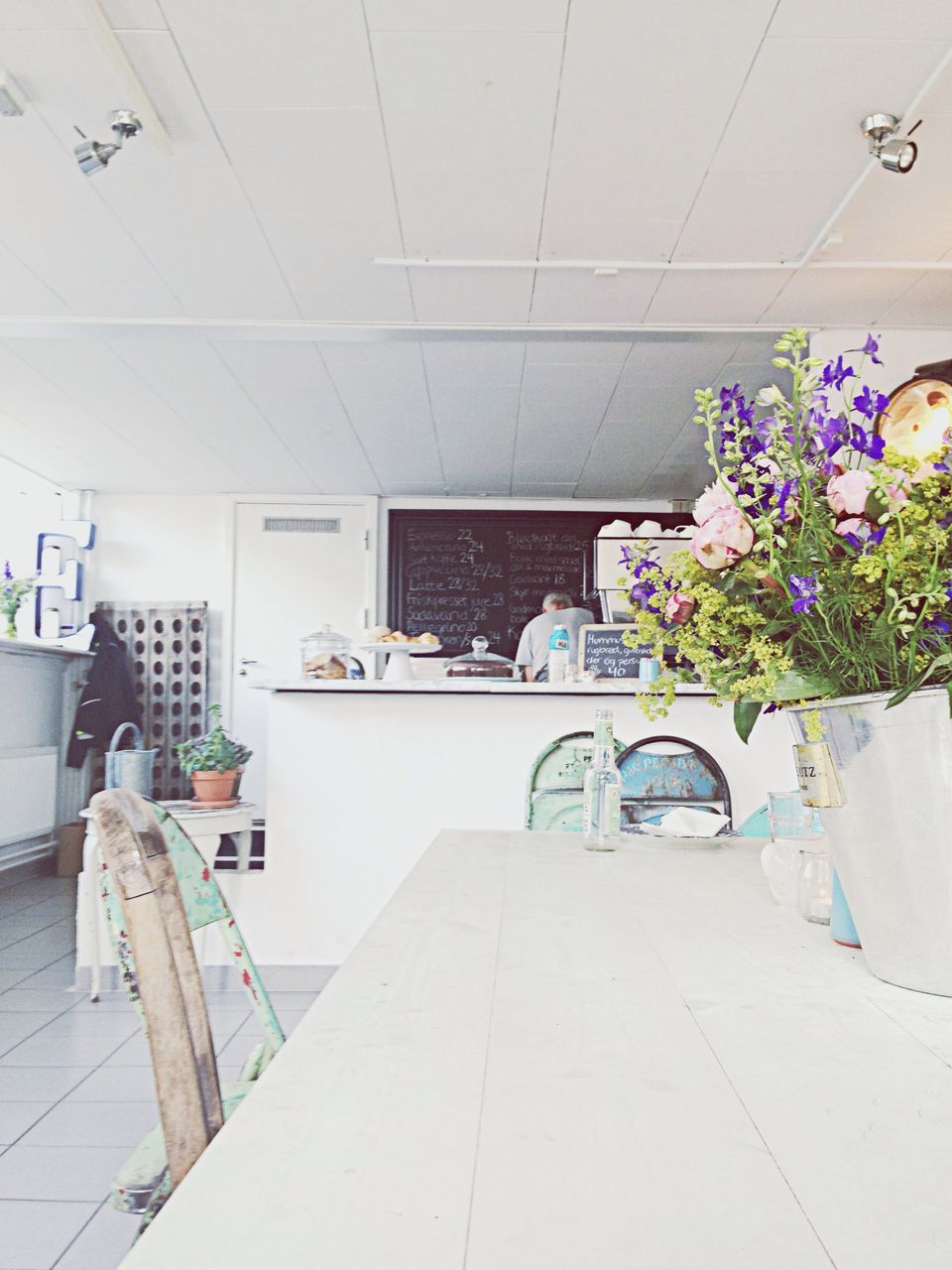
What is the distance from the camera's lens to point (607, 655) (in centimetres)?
411

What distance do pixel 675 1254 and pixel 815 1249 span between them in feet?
0.21

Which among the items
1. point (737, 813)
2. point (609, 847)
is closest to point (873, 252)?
point (737, 813)

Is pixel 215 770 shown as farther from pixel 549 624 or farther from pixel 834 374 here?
pixel 834 374

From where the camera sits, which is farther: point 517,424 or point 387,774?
point 517,424

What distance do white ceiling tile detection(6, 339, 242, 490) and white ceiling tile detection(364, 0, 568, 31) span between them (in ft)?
7.91

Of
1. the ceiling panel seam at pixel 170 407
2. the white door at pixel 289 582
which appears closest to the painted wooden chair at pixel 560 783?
the ceiling panel seam at pixel 170 407

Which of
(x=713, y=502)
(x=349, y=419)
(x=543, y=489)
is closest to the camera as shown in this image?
(x=713, y=502)

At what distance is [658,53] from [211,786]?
266 cm

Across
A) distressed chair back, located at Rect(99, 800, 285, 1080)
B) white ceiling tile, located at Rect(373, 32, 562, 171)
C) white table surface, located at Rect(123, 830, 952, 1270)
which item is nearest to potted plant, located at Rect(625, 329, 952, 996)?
white table surface, located at Rect(123, 830, 952, 1270)

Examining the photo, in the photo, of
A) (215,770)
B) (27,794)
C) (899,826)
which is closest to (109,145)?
(215,770)

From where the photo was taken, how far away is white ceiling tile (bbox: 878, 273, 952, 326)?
3.65 m

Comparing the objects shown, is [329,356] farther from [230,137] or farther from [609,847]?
[609,847]

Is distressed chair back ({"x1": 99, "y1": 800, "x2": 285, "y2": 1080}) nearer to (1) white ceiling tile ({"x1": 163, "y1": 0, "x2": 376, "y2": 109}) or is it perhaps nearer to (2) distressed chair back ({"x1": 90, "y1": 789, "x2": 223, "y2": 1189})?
(2) distressed chair back ({"x1": 90, "y1": 789, "x2": 223, "y2": 1189})

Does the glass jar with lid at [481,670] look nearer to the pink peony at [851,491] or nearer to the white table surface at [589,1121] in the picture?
the white table surface at [589,1121]
